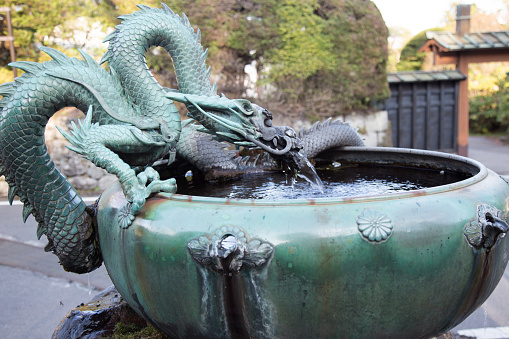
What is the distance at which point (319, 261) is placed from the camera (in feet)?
4.88

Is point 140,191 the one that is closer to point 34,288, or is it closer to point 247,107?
point 247,107

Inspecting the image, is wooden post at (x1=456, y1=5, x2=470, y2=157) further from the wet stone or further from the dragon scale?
the wet stone

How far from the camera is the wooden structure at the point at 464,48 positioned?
30.6ft

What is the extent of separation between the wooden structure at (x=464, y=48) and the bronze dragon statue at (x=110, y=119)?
8.40 meters

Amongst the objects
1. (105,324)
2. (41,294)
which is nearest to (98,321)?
(105,324)

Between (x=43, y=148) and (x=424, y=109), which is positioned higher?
(x=43, y=148)

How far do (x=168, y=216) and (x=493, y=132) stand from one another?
18158mm

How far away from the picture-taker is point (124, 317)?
268 centimetres

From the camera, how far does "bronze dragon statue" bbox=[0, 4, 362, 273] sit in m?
2.11

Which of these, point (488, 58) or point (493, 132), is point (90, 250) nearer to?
point (488, 58)

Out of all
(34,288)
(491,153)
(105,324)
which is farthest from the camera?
(491,153)

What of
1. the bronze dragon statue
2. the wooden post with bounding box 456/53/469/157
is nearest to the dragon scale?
the bronze dragon statue

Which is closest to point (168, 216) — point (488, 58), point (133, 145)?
point (133, 145)

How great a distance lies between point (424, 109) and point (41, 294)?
8.55m
